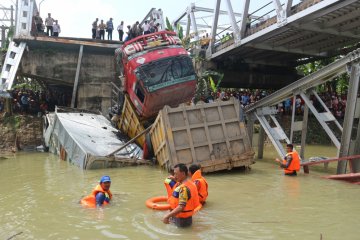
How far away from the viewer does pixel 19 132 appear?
55.3 ft

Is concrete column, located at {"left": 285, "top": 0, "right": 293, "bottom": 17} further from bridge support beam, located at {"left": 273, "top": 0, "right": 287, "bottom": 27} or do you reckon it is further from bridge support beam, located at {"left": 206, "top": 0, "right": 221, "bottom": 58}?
bridge support beam, located at {"left": 206, "top": 0, "right": 221, "bottom": 58}

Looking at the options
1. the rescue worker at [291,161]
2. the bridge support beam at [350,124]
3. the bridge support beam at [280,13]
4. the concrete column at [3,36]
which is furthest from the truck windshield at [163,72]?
the concrete column at [3,36]

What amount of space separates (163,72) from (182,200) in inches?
307

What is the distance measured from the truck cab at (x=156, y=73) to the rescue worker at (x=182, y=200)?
721 centimetres

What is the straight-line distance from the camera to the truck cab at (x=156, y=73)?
40.3 ft

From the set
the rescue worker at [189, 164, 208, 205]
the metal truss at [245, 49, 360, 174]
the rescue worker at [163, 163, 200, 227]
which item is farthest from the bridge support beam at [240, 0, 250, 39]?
the rescue worker at [163, 163, 200, 227]

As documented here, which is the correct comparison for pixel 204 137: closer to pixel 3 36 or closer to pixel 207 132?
pixel 207 132

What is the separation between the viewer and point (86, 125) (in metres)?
14.2

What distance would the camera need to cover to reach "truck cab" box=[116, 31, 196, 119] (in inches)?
484

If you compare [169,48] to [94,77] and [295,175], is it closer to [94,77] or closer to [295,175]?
[295,175]

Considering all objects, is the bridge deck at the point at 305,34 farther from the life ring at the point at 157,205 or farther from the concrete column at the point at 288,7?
the life ring at the point at 157,205

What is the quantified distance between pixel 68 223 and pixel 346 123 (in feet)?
23.1

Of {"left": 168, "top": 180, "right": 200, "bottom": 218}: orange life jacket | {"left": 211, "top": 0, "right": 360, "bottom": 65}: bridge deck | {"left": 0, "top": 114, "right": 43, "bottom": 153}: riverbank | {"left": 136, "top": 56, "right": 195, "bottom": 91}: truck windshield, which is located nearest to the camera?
{"left": 168, "top": 180, "right": 200, "bottom": 218}: orange life jacket

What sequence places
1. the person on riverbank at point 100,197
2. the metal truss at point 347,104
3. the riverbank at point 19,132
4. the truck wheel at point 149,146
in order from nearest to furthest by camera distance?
the person on riverbank at point 100,197, the metal truss at point 347,104, the truck wheel at point 149,146, the riverbank at point 19,132
